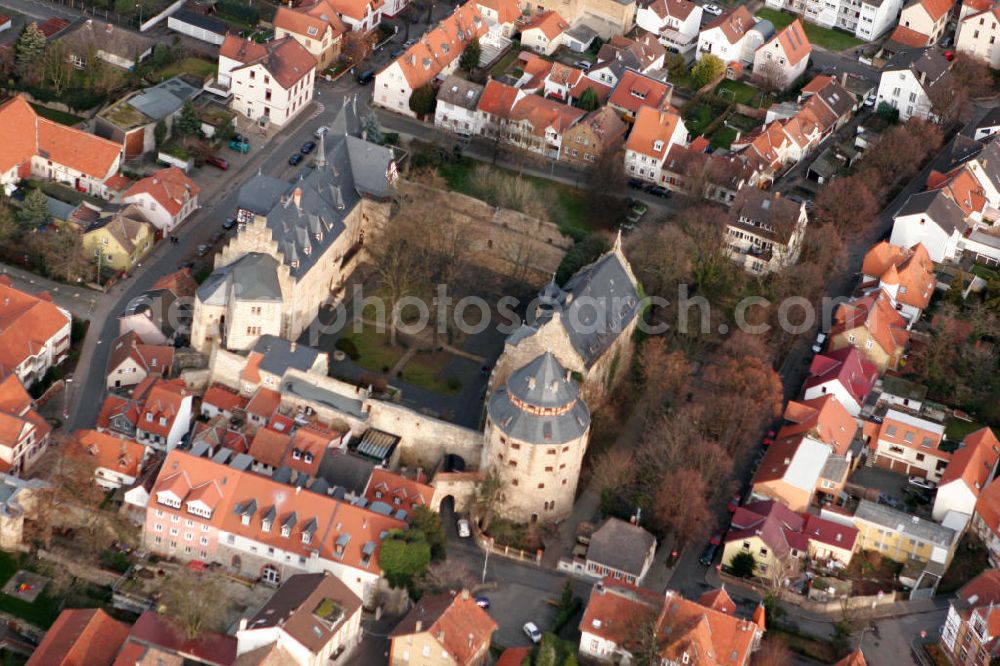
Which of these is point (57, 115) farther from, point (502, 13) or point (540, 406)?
point (540, 406)

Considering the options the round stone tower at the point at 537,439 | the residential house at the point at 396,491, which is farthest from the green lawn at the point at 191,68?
the residential house at the point at 396,491

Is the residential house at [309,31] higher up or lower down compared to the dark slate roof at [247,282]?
lower down

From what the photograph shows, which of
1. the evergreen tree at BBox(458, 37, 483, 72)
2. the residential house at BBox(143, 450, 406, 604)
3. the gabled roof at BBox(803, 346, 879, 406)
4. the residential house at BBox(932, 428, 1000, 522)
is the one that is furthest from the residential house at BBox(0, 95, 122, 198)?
the residential house at BBox(932, 428, 1000, 522)

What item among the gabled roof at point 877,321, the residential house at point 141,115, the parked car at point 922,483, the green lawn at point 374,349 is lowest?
the green lawn at point 374,349

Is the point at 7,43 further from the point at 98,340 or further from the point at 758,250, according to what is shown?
the point at 758,250

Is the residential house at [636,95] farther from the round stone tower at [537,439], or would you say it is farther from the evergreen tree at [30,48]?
the evergreen tree at [30,48]

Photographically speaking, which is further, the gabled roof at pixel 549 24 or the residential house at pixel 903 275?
the gabled roof at pixel 549 24
